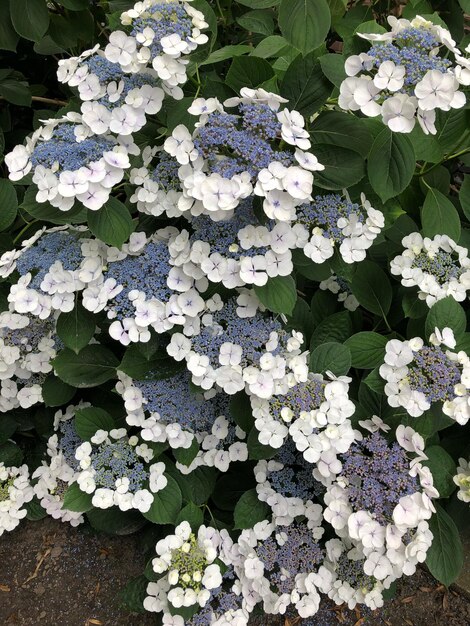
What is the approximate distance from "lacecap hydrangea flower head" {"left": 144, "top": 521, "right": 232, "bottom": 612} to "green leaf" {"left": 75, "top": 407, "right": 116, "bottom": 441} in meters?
0.32

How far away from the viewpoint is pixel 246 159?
988 mm

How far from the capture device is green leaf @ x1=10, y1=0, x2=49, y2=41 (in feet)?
4.77

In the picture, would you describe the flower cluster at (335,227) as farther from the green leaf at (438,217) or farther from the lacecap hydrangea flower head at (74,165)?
the lacecap hydrangea flower head at (74,165)

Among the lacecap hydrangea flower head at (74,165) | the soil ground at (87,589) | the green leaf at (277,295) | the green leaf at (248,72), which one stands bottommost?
the soil ground at (87,589)

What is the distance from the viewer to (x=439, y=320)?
1287 mm

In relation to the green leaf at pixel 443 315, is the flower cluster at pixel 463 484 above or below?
below

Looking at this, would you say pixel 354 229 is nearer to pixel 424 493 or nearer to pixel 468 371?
pixel 468 371

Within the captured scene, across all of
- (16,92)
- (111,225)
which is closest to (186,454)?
(111,225)

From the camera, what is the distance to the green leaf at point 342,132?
1200 mm

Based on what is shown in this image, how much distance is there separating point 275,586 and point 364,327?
2.58 ft

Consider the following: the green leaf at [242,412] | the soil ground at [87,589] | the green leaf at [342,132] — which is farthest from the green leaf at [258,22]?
the soil ground at [87,589]

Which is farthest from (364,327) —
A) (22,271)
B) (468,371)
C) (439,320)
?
(22,271)

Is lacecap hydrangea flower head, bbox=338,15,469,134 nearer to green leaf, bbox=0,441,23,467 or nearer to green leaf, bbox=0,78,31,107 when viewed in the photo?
green leaf, bbox=0,78,31,107

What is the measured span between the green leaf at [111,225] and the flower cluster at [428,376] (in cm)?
61
